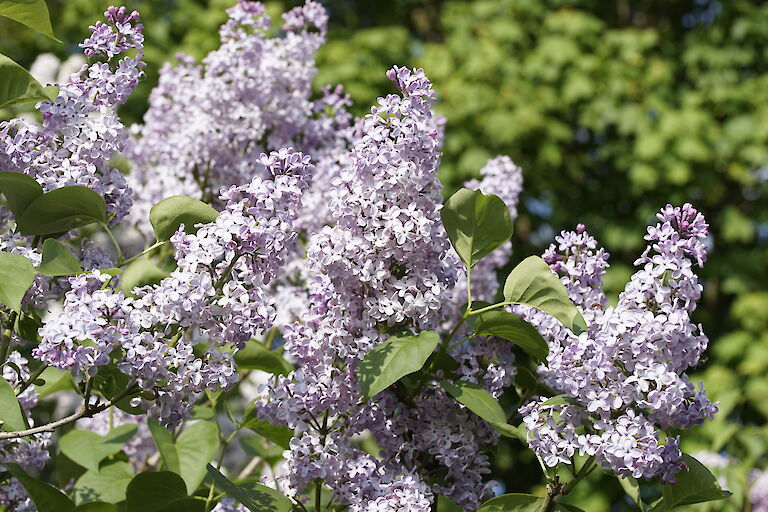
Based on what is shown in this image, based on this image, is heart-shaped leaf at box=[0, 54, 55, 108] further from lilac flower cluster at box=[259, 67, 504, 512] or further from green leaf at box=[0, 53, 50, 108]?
lilac flower cluster at box=[259, 67, 504, 512]

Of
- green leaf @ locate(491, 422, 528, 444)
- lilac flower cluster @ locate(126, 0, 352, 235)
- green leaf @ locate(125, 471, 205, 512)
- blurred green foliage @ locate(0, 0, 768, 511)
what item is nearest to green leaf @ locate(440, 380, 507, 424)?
green leaf @ locate(491, 422, 528, 444)

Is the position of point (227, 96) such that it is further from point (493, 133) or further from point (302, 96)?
point (493, 133)

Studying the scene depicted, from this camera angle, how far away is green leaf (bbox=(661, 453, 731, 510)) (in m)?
1.05

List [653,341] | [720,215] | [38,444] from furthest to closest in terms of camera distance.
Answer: [720,215] → [38,444] → [653,341]

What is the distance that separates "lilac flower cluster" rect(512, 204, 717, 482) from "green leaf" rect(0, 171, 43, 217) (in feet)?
2.02

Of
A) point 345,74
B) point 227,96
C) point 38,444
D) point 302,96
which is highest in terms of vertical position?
point 345,74

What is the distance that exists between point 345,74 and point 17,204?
13.2 ft

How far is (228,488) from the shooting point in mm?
1005

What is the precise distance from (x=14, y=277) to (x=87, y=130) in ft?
0.76

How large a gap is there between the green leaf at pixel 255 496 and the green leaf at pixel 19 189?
0.37 metres

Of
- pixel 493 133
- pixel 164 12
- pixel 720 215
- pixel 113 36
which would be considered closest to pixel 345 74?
pixel 493 133

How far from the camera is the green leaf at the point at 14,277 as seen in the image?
92 centimetres

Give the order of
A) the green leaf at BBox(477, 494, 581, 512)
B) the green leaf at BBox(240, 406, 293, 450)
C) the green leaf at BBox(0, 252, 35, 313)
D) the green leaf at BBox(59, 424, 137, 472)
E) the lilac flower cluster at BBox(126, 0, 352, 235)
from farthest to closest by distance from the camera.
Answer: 1. the lilac flower cluster at BBox(126, 0, 352, 235)
2. the green leaf at BBox(59, 424, 137, 472)
3. the green leaf at BBox(240, 406, 293, 450)
4. the green leaf at BBox(477, 494, 581, 512)
5. the green leaf at BBox(0, 252, 35, 313)

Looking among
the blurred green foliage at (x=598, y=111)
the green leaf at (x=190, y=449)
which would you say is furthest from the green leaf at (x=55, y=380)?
the blurred green foliage at (x=598, y=111)
